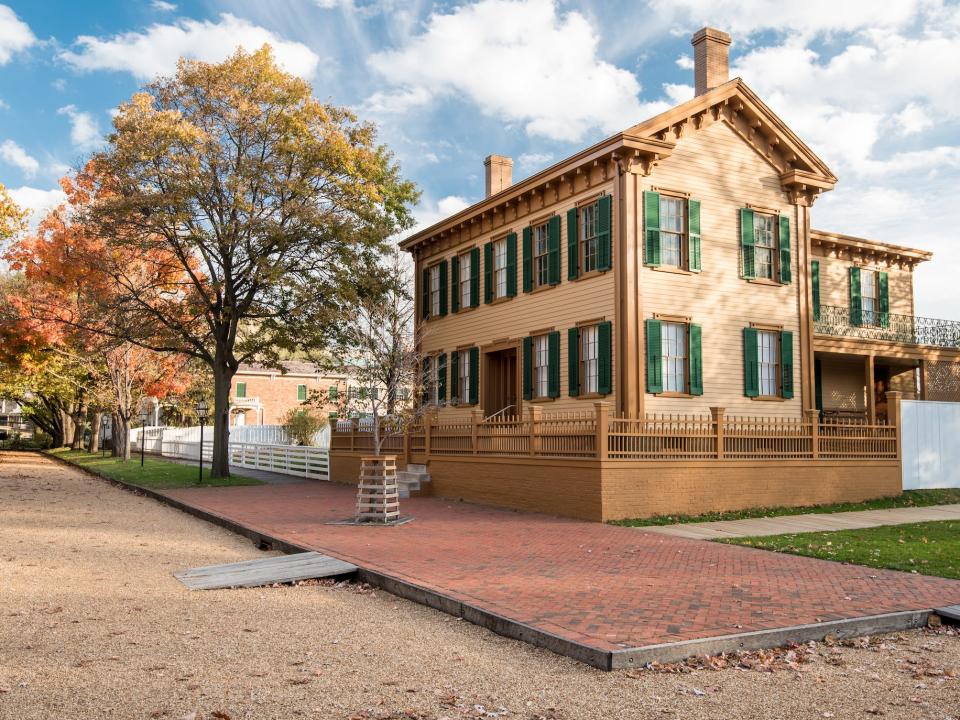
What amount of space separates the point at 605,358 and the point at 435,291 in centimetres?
904

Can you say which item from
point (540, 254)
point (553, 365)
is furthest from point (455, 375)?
point (540, 254)

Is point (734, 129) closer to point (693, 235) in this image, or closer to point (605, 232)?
point (693, 235)

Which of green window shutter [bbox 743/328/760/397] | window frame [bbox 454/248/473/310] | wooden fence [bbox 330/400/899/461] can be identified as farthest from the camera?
window frame [bbox 454/248/473/310]

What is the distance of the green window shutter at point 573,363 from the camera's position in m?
18.9

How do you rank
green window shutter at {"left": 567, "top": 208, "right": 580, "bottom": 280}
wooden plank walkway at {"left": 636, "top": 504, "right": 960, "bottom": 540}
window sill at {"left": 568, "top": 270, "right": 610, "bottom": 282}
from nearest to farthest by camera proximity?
wooden plank walkway at {"left": 636, "top": 504, "right": 960, "bottom": 540}, window sill at {"left": 568, "top": 270, "right": 610, "bottom": 282}, green window shutter at {"left": 567, "top": 208, "right": 580, "bottom": 280}

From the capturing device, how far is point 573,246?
63.2 ft

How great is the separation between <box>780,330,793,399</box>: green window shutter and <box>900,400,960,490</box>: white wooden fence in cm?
259

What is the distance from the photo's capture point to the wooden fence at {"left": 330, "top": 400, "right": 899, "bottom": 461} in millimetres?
15281

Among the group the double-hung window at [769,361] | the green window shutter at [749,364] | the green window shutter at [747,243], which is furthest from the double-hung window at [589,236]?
the double-hung window at [769,361]

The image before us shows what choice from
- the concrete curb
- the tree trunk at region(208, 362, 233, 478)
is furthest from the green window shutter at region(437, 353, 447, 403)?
the concrete curb

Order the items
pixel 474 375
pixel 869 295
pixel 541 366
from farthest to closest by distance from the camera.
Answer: pixel 869 295
pixel 474 375
pixel 541 366

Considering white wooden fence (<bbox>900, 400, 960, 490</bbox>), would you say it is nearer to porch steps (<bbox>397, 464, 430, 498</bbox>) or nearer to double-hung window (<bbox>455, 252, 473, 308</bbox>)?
porch steps (<bbox>397, 464, 430, 498</bbox>)

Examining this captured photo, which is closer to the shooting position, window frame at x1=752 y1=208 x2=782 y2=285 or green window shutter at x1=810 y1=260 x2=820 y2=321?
window frame at x1=752 y1=208 x2=782 y2=285

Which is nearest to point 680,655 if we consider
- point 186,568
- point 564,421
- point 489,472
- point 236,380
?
point 186,568
